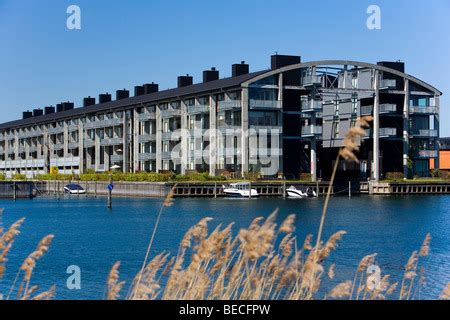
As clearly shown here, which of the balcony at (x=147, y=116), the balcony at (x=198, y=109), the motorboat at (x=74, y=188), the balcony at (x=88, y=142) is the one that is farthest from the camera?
the balcony at (x=88, y=142)

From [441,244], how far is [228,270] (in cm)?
3468

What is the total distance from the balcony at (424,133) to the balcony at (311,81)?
17.0 m

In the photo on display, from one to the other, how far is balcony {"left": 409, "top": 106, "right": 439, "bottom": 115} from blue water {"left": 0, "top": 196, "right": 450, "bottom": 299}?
15450mm

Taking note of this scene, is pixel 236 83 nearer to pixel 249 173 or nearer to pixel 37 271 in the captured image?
pixel 249 173

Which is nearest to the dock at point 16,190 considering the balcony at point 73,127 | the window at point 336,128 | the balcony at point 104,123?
the balcony at point 104,123

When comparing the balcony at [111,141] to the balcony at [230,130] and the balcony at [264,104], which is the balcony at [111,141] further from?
the balcony at [264,104]

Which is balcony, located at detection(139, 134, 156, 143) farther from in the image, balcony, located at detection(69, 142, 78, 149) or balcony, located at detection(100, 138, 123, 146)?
balcony, located at detection(69, 142, 78, 149)

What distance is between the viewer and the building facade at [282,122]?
307 feet

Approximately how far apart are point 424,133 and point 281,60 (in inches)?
893

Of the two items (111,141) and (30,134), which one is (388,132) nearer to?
(111,141)

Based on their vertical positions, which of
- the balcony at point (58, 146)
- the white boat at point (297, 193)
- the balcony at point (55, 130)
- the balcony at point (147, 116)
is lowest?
the white boat at point (297, 193)

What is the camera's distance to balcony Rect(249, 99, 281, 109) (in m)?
92.2

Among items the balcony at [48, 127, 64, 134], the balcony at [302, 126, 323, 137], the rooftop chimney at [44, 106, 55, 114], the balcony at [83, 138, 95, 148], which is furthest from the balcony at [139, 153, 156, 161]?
the rooftop chimney at [44, 106, 55, 114]

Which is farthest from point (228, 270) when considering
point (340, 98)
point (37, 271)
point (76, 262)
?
point (340, 98)
